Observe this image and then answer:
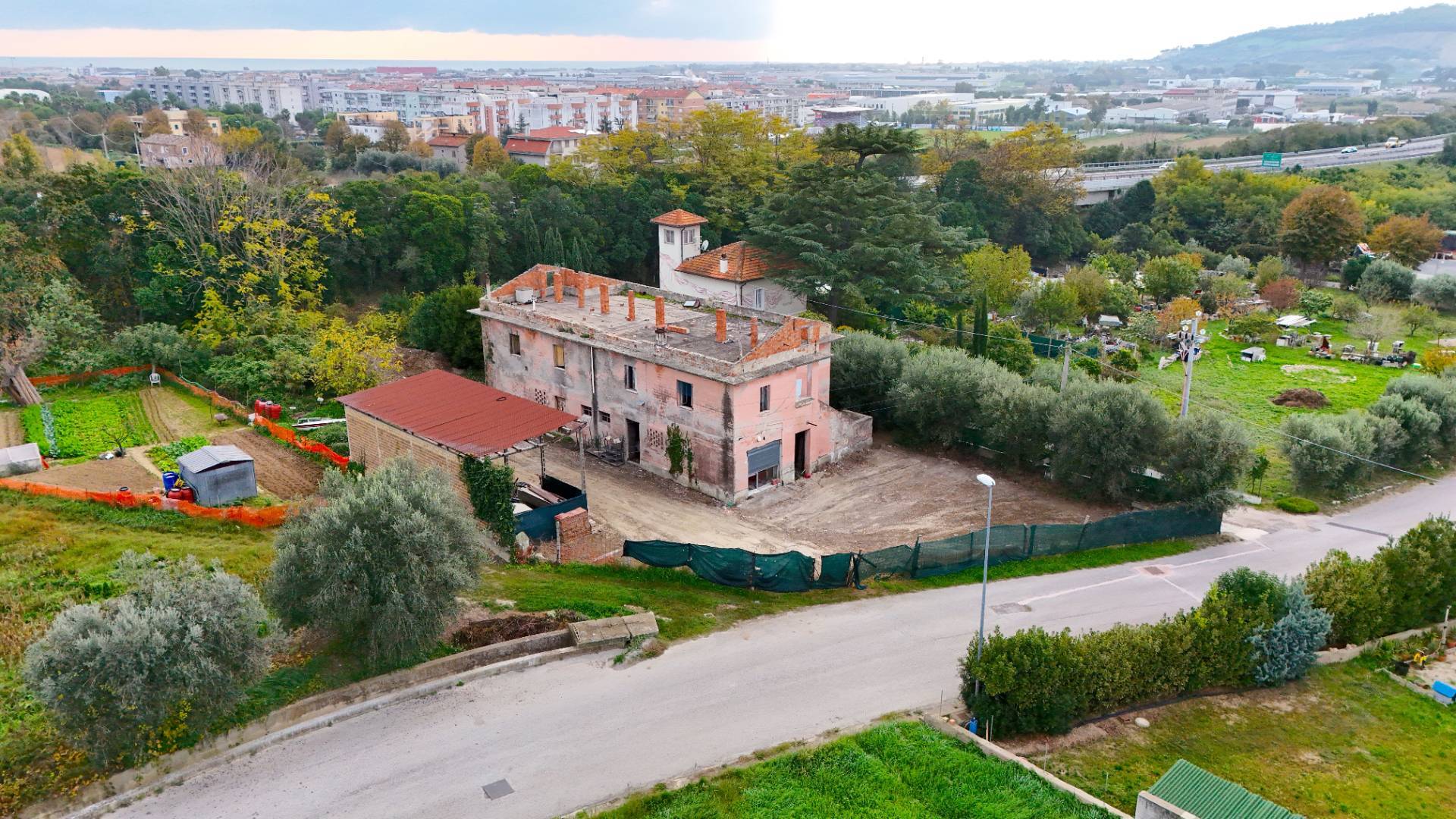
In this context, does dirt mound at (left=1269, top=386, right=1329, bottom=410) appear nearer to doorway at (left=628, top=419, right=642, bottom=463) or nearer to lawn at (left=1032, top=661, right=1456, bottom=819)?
lawn at (left=1032, top=661, right=1456, bottom=819)

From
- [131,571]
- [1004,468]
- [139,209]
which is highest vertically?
[139,209]

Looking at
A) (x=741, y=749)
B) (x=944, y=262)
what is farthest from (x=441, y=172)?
(x=741, y=749)

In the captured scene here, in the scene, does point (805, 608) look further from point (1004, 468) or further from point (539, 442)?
point (1004, 468)

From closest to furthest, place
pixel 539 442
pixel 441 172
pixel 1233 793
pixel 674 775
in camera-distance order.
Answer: pixel 1233 793
pixel 674 775
pixel 539 442
pixel 441 172

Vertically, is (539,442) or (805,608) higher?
(539,442)

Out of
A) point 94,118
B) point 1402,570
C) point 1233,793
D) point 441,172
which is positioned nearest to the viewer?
point 1233,793

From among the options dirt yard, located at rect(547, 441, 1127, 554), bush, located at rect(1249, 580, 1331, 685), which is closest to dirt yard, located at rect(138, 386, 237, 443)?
dirt yard, located at rect(547, 441, 1127, 554)

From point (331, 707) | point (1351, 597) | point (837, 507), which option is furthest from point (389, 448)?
point (1351, 597)
